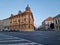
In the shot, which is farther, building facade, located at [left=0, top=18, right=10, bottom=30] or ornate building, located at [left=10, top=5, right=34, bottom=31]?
building facade, located at [left=0, top=18, right=10, bottom=30]

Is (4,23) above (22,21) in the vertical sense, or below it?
below

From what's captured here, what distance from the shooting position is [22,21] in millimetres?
101188

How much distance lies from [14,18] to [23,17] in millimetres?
7779

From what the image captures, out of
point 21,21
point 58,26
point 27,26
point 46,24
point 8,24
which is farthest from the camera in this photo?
point 46,24

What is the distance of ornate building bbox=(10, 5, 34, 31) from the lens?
310 ft

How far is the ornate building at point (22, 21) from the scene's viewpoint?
94.4m

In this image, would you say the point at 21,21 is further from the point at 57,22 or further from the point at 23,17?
the point at 57,22

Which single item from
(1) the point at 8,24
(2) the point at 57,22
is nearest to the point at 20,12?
(1) the point at 8,24

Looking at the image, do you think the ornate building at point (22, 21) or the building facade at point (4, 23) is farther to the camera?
the building facade at point (4, 23)

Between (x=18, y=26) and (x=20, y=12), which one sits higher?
(x=20, y=12)

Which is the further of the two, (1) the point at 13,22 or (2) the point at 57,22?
(1) the point at 13,22

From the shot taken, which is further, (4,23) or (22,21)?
(4,23)

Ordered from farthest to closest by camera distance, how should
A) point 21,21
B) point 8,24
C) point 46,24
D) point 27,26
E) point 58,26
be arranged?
point 46,24 < point 8,24 < point 21,21 < point 27,26 < point 58,26

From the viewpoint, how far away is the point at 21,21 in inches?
3999
